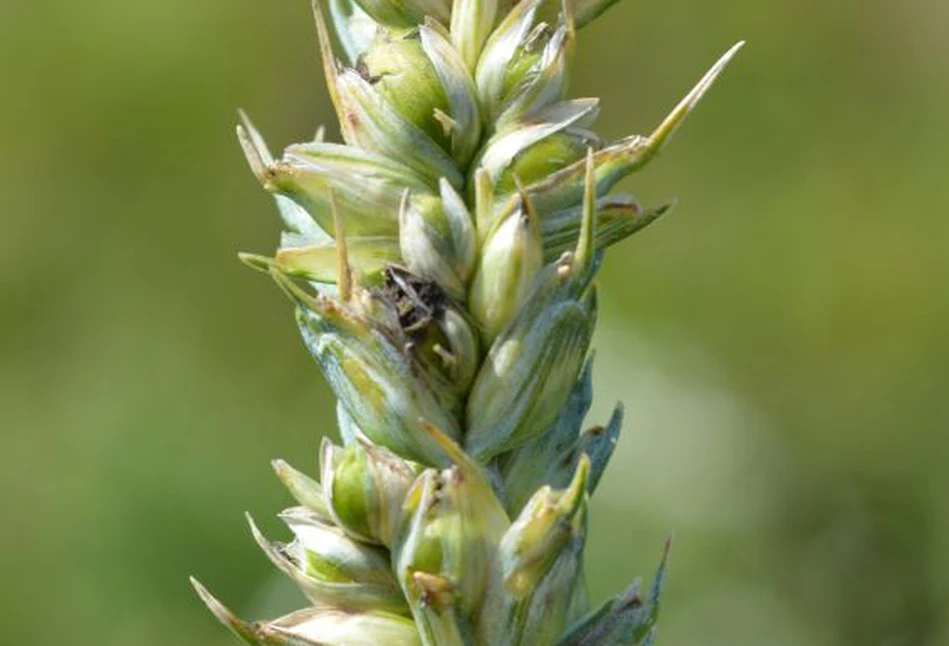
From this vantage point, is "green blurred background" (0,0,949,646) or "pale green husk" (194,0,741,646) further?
"green blurred background" (0,0,949,646)

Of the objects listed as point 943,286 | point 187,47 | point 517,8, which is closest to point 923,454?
point 943,286

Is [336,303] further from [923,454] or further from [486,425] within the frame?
[923,454]

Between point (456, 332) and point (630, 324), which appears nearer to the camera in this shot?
point (456, 332)

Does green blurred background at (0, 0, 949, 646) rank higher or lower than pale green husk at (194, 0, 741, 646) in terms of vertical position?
lower

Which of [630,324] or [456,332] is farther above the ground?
[456,332]
